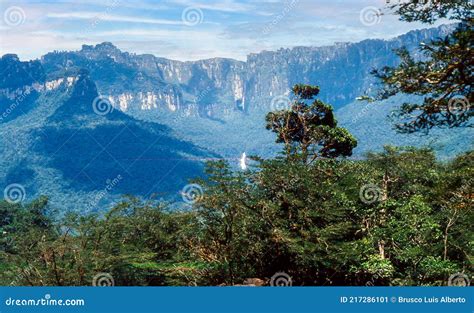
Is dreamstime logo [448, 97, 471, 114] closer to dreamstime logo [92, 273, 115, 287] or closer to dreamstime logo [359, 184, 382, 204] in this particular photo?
dreamstime logo [359, 184, 382, 204]

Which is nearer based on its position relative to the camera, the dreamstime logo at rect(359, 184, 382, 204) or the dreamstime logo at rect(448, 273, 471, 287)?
the dreamstime logo at rect(448, 273, 471, 287)

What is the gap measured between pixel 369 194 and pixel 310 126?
1251 cm

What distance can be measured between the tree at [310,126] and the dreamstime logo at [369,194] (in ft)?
37.3

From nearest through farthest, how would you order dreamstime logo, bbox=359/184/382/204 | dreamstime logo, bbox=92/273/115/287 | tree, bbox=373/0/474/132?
1. tree, bbox=373/0/474/132
2. dreamstime logo, bbox=92/273/115/287
3. dreamstime logo, bbox=359/184/382/204

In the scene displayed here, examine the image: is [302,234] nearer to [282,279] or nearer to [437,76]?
[282,279]

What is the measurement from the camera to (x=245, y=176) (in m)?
13.2

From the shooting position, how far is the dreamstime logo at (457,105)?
29.0 feet

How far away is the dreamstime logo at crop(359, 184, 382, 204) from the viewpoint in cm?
1299

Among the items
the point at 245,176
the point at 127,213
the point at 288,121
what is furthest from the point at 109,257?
the point at 288,121

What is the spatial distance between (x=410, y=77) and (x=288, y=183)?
4442 millimetres

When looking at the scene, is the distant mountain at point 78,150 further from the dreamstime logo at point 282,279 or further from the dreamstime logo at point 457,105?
the dreamstime logo at point 457,105
